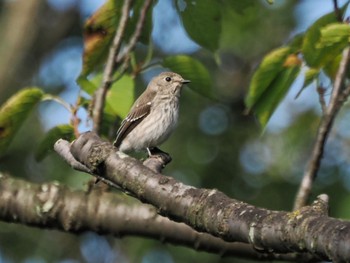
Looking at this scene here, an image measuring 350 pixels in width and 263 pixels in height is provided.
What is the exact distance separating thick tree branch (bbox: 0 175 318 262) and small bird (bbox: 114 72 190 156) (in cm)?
163

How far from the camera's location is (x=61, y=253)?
9.41m

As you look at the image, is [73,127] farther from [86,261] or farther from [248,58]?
[248,58]

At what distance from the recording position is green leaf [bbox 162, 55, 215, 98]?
489 centimetres

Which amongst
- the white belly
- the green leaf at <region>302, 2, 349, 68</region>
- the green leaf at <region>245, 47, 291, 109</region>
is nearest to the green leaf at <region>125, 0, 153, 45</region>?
the green leaf at <region>245, 47, 291, 109</region>

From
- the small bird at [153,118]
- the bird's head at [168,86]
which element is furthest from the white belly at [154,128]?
the bird's head at [168,86]

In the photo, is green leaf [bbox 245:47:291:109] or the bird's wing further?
the bird's wing

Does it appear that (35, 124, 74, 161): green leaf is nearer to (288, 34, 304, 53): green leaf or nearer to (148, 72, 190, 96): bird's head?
(288, 34, 304, 53): green leaf

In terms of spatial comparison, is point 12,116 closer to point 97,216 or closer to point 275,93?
point 97,216

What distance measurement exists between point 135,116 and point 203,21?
106 inches

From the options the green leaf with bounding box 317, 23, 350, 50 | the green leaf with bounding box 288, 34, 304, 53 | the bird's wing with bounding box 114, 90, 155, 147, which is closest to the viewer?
the green leaf with bounding box 317, 23, 350, 50

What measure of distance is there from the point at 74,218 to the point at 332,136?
13.7 ft

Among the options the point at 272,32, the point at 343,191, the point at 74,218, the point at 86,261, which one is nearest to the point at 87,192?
the point at 74,218

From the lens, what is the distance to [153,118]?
23.2ft

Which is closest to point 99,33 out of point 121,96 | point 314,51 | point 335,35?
point 121,96
